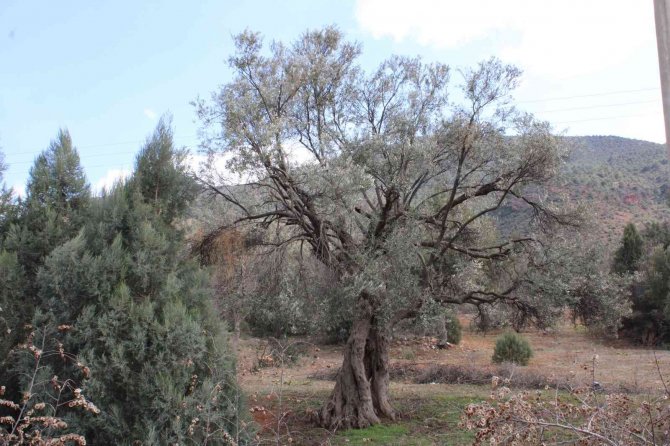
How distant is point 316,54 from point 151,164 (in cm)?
439

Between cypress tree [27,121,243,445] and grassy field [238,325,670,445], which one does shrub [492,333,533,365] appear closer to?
grassy field [238,325,670,445]

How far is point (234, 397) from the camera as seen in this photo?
5680mm

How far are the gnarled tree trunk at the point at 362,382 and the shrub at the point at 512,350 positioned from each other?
8.06 m

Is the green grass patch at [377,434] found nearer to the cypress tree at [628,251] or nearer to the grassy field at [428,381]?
the grassy field at [428,381]

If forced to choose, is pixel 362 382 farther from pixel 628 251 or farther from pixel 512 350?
pixel 628 251

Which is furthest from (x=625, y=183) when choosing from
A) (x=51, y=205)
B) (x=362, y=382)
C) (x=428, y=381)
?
(x=51, y=205)

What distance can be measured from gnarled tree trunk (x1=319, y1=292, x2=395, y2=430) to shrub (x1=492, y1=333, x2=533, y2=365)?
806 centimetres

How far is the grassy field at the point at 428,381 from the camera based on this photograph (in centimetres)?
844

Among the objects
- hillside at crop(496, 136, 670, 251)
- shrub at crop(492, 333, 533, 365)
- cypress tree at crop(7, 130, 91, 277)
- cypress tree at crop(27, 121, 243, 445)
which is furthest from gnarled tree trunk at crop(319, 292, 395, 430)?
hillside at crop(496, 136, 670, 251)

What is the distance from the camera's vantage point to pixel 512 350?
1689 centimetres

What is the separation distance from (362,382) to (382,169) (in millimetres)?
3630

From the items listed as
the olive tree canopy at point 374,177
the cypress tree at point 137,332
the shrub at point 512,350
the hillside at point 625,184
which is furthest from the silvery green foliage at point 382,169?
the hillside at point 625,184

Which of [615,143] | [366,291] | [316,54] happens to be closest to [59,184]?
[366,291]

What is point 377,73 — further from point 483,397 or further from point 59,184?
→ point 483,397
